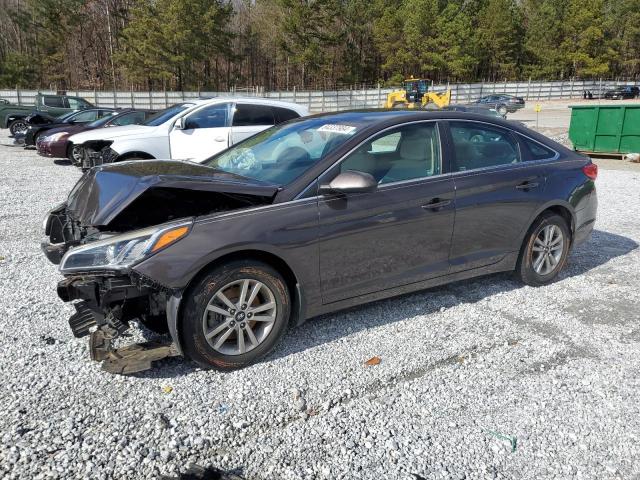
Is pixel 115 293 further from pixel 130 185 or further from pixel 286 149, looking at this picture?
pixel 286 149

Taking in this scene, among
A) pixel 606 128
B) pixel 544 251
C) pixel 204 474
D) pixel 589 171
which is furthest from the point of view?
pixel 606 128

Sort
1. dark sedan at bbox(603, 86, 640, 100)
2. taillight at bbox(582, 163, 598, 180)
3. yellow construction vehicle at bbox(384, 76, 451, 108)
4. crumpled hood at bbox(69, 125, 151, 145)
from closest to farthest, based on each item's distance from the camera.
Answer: taillight at bbox(582, 163, 598, 180) < crumpled hood at bbox(69, 125, 151, 145) < yellow construction vehicle at bbox(384, 76, 451, 108) < dark sedan at bbox(603, 86, 640, 100)

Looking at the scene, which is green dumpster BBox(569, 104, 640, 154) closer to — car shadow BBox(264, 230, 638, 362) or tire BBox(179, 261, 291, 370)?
car shadow BBox(264, 230, 638, 362)

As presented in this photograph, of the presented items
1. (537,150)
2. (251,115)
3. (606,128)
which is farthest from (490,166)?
(606,128)

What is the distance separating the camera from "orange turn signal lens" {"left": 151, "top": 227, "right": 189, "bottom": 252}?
313 cm

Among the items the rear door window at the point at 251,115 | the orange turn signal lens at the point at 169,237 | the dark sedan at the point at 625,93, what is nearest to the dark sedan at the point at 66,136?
the rear door window at the point at 251,115

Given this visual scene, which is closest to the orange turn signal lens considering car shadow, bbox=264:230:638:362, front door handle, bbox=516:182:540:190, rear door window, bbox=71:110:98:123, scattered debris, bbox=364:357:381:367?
car shadow, bbox=264:230:638:362

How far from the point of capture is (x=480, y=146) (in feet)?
15.1

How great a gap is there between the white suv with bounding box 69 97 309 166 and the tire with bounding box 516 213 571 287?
6.17 metres

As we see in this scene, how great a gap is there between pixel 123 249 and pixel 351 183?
1496 millimetres

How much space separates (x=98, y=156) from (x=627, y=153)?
14763 millimetres

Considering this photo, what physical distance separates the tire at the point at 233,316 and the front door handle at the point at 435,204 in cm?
133

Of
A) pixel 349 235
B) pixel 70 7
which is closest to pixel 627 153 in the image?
pixel 349 235

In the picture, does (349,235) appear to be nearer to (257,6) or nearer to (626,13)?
(257,6)
